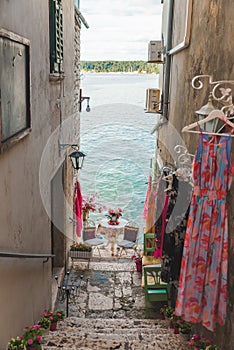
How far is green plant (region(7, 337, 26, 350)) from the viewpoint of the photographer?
11.0ft

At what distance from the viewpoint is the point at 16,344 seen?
344 centimetres

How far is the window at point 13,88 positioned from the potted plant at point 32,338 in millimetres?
1912

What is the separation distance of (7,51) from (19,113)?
637 mm

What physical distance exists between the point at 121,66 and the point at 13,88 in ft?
29.9

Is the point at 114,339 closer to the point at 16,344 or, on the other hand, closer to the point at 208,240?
the point at 16,344

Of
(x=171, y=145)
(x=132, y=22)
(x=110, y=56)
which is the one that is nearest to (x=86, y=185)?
(x=110, y=56)

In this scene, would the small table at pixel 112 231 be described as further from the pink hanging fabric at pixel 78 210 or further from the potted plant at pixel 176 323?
the potted plant at pixel 176 323

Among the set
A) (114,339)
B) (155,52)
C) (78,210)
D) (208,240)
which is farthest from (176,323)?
(155,52)

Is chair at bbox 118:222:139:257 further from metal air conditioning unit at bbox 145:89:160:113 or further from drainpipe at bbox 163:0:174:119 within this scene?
drainpipe at bbox 163:0:174:119

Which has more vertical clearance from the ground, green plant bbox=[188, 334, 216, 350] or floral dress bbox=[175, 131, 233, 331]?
floral dress bbox=[175, 131, 233, 331]

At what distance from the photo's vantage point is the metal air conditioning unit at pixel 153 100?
8.19 meters

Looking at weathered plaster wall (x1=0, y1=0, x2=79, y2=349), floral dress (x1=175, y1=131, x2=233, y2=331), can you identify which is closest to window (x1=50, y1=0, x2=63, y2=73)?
weathered plaster wall (x1=0, y1=0, x2=79, y2=349)

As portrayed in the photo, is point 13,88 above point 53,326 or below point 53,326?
above

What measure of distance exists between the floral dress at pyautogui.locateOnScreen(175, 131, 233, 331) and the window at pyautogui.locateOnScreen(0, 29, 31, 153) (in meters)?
1.69
